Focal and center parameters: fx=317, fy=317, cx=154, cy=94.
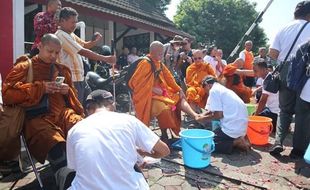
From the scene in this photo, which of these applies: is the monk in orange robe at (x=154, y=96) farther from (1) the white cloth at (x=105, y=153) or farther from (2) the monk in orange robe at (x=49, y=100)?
(1) the white cloth at (x=105, y=153)

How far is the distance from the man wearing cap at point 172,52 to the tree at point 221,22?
23005 mm

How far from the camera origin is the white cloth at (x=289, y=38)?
4.40 metres

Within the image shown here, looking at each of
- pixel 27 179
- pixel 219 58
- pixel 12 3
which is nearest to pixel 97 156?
pixel 27 179

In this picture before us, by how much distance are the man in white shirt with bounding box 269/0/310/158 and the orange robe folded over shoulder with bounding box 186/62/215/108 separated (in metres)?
2.14

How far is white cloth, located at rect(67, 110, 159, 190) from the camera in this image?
191 cm

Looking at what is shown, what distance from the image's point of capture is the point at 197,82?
22.6 ft

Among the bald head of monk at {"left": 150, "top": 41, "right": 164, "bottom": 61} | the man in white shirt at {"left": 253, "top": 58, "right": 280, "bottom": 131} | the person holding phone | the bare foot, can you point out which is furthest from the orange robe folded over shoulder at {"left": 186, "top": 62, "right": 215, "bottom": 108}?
the person holding phone

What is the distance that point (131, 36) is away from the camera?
13812 millimetres

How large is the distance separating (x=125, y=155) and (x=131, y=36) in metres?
12.2

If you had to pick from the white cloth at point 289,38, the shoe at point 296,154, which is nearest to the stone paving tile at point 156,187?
the shoe at point 296,154

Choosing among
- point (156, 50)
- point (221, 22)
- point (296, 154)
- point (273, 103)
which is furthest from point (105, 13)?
point (221, 22)

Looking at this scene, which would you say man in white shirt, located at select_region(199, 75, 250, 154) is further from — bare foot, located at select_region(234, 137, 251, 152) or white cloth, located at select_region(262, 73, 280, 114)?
white cloth, located at select_region(262, 73, 280, 114)

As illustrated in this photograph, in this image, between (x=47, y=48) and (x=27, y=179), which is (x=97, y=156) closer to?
(x=47, y=48)

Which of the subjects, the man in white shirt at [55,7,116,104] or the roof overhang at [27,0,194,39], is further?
the roof overhang at [27,0,194,39]
